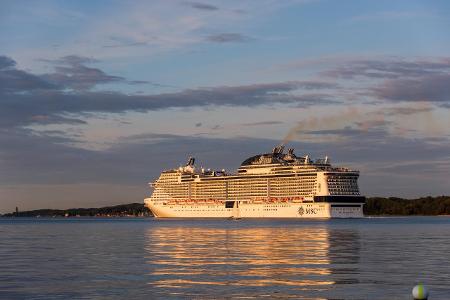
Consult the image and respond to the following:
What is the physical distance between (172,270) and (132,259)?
8444mm

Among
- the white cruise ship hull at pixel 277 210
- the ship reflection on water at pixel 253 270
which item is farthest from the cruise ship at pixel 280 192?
the ship reflection on water at pixel 253 270

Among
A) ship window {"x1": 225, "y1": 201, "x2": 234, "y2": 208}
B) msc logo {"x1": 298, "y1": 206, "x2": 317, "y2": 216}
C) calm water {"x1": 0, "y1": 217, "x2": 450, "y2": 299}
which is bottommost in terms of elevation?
calm water {"x1": 0, "y1": 217, "x2": 450, "y2": 299}

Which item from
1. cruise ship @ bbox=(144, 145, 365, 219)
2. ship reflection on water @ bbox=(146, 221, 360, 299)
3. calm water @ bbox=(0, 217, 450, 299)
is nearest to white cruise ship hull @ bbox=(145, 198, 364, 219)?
cruise ship @ bbox=(144, 145, 365, 219)

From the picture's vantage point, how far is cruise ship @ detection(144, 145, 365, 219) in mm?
174250

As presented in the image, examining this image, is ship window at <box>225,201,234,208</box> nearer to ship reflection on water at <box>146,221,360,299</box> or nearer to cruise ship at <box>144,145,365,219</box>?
cruise ship at <box>144,145,365,219</box>

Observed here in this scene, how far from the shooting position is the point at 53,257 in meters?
51.9

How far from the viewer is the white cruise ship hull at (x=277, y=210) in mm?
172000

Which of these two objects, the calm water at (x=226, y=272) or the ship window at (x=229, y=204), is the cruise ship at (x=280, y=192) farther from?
the calm water at (x=226, y=272)

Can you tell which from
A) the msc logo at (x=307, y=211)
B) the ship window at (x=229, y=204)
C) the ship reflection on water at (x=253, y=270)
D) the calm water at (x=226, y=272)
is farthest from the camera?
the ship window at (x=229, y=204)

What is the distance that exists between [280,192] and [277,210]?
5.20m

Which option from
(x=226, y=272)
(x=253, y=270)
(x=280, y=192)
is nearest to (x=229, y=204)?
(x=280, y=192)

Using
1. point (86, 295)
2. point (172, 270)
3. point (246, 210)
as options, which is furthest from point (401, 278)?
point (246, 210)

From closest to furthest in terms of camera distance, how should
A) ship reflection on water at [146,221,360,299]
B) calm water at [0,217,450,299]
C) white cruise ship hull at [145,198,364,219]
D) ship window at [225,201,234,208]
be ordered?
calm water at [0,217,450,299], ship reflection on water at [146,221,360,299], white cruise ship hull at [145,198,364,219], ship window at [225,201,234,208]

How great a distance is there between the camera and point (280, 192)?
7146 inches
